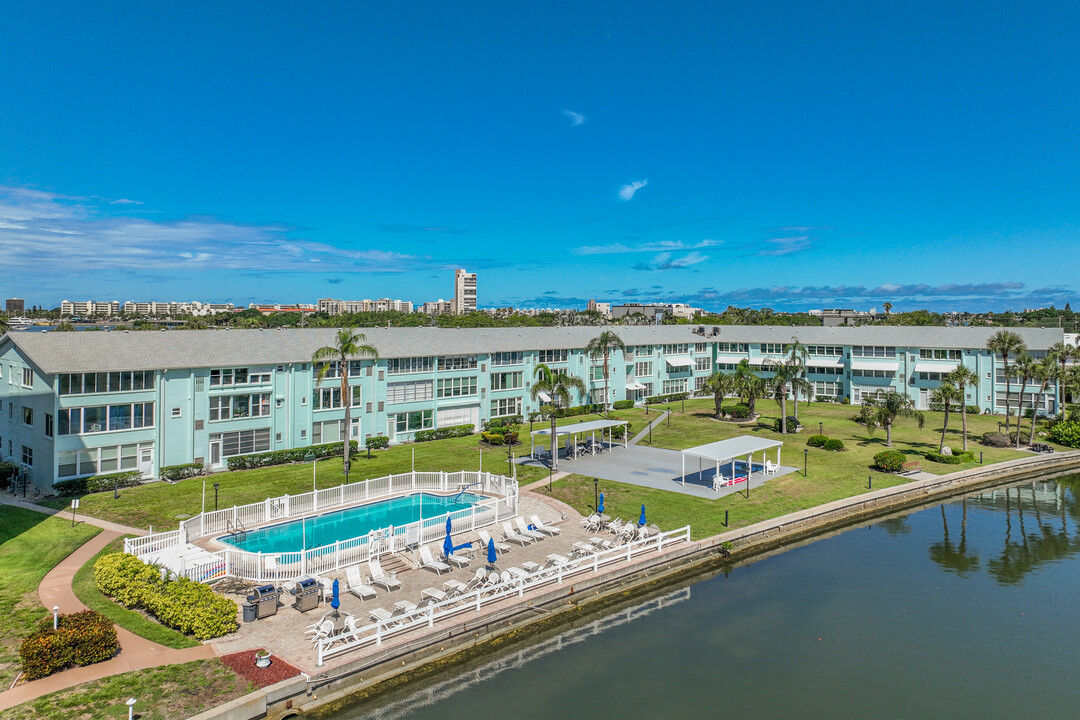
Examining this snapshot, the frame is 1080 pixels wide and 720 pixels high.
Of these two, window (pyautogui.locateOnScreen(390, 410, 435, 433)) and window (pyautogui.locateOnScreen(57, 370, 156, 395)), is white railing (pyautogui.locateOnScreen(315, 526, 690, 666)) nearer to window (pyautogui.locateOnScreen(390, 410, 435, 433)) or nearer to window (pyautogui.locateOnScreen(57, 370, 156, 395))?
window (pyautogui.locateOnScreen(57, 370, 156, 395))

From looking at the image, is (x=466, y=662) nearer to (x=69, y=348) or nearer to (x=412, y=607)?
(x=412, y=607)

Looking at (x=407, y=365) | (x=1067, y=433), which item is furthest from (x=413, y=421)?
(x=1067, y=433)

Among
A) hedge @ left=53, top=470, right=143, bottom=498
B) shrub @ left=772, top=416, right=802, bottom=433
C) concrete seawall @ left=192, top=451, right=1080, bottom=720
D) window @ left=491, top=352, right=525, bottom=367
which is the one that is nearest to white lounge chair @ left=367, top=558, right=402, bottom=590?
concrete seawall @ left=192, top=451, right=1080, bottom=720

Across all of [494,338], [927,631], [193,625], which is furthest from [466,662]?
[494,338]

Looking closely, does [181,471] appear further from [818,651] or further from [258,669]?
[818,651]

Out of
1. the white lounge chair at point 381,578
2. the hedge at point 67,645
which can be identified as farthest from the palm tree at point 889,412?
the hedge at point 67,645
